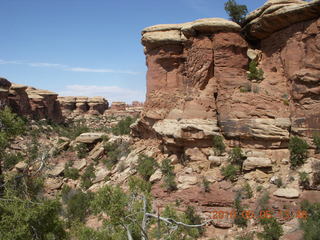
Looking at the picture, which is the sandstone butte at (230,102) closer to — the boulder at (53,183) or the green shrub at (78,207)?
the boulder at (53,183)

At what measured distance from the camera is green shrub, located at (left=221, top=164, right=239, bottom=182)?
16094mm

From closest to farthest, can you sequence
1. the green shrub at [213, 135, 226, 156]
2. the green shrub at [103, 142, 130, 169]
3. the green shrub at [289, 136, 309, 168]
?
1. the green shrub at [289, 136, 309, 168]
2. the green shrub at [213, 135, 226, 156]
3. the green shrub at [103, 142, 130, 169]

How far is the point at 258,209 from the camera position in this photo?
47.2 feet

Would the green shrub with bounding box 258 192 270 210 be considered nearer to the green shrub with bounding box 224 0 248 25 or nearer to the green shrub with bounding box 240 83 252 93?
the green shrub with bounding box 240 83 252 93

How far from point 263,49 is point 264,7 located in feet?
10.1

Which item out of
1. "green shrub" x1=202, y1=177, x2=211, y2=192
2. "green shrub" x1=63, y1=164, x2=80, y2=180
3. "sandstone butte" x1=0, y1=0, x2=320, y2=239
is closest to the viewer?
"sandstone butte" x1=0, y1=0, x2=320, y2=239

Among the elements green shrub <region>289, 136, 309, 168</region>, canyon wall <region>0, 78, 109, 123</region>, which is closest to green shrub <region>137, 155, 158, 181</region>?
green shrub <region>289, 136, 309, 168</region>

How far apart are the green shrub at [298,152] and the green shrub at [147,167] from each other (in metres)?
9.04

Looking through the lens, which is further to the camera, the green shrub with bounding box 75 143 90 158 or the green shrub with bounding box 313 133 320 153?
the green shrub with bounding box 75 143 90 158

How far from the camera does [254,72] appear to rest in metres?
19.1

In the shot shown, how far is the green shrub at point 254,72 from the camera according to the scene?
1895cm

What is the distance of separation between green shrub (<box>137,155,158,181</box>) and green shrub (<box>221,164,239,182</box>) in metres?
5.34

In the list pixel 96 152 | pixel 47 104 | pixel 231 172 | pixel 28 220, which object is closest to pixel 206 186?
pixel 231 172

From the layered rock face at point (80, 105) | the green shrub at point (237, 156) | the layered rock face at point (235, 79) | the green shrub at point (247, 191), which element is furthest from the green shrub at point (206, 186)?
the layered rock face at point (80, 105)
